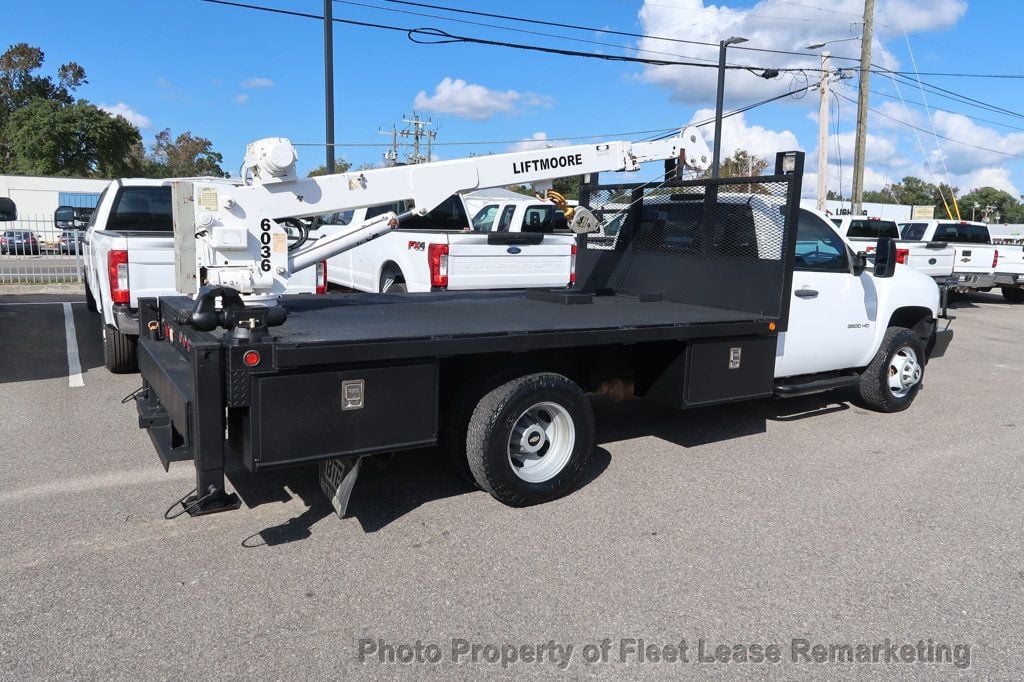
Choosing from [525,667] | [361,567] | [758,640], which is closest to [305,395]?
[361,567]

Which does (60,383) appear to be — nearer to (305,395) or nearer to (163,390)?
(163,390)

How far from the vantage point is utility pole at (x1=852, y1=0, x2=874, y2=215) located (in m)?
25.4

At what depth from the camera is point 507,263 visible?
10.6m

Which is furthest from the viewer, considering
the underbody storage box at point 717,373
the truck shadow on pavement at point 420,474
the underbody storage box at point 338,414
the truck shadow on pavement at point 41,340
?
the truck shadow on pavement at point 41,340

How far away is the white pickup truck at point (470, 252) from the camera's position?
10117mm

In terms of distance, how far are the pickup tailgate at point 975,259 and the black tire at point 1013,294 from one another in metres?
2.16

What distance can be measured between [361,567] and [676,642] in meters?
1.62

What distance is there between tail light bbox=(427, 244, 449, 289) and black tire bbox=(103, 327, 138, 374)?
3.49 metres

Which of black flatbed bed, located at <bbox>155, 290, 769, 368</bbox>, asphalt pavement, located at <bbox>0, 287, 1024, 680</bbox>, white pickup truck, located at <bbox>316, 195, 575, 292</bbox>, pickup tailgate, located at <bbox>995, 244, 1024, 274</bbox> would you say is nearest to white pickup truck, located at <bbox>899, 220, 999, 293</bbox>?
pickup tailgate, located at <bbox>995, 244, 1024, 274</bbox>

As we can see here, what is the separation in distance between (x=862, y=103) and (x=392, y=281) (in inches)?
792

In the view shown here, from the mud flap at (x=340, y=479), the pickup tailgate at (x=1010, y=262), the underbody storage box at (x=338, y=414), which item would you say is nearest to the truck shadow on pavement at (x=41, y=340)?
the mud flap at (x=340, y=479)

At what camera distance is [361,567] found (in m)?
4.11

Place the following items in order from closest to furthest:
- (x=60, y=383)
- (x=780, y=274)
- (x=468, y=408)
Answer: (x=468, y=408) → (x=780, y=274) → (x=60, y=383)

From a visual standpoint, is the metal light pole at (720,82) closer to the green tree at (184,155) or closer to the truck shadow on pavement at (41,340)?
the truck shadow on pavement at (41,340)
